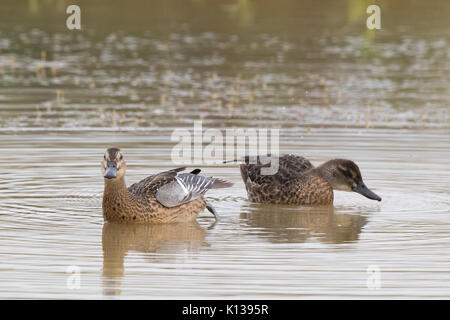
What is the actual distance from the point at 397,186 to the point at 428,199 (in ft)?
2.43

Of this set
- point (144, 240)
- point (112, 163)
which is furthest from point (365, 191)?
point (112, 163)

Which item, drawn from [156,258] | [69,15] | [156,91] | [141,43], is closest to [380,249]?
[156,258]

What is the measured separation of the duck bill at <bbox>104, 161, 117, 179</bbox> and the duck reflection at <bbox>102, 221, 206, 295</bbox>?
51cm

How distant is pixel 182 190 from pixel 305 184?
1.67 metres

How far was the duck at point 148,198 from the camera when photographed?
967 cm

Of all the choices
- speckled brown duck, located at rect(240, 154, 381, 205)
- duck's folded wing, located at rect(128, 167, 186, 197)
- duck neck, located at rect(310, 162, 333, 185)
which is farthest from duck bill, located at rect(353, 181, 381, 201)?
duck's folded wing, located at rect(128, 167, 186, 197)

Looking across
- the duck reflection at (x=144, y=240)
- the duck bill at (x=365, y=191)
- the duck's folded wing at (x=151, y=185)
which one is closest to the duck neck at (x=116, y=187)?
the duck's folded wing at (x=151, y=185)

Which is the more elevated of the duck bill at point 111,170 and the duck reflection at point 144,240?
the duck bill at point 111,170

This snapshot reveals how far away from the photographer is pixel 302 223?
33.3 ft

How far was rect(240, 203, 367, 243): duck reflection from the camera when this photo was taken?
9.43 metres

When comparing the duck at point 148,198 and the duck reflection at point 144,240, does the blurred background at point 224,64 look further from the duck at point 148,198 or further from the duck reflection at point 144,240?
the duck reflection at point 144,240

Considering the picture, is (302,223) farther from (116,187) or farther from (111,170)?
(111,170)

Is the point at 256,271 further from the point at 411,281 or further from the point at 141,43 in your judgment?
the point at 141,43

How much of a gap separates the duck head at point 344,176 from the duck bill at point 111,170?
264cm
